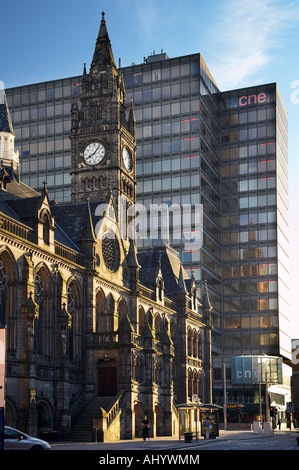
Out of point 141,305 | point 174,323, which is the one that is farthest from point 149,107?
point 141,305

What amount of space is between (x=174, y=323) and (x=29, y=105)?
61112mm

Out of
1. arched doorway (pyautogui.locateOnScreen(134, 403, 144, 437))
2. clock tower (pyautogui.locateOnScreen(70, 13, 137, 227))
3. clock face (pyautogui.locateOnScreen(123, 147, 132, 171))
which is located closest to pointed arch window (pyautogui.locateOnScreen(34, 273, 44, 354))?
arched doorway (pyautogui.locateOnScreen(134, 403, 144, 437))

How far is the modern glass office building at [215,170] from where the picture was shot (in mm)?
121500

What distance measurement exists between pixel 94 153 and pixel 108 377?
31543 mm

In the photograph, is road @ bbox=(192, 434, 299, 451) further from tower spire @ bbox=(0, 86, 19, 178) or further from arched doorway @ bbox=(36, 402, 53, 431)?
tower spire @ bbox=(0, 86, 19, 178)

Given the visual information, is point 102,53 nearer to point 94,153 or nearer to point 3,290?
point 94,153

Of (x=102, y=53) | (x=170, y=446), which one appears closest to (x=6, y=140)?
(x=102, y=53)

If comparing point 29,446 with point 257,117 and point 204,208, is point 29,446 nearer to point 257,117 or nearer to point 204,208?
point 204,208

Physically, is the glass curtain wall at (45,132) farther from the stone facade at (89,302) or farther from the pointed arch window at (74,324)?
the pointed arch window at (74,324)

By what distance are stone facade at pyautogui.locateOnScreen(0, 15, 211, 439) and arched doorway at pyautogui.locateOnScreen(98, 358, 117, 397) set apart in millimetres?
86

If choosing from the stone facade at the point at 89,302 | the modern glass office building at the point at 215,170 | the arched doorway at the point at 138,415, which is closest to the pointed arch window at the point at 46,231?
the stone facade at the point at 89,302

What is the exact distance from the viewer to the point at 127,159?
8556cm

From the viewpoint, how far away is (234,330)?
4978 inches

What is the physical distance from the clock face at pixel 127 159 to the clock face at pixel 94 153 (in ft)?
9.61
